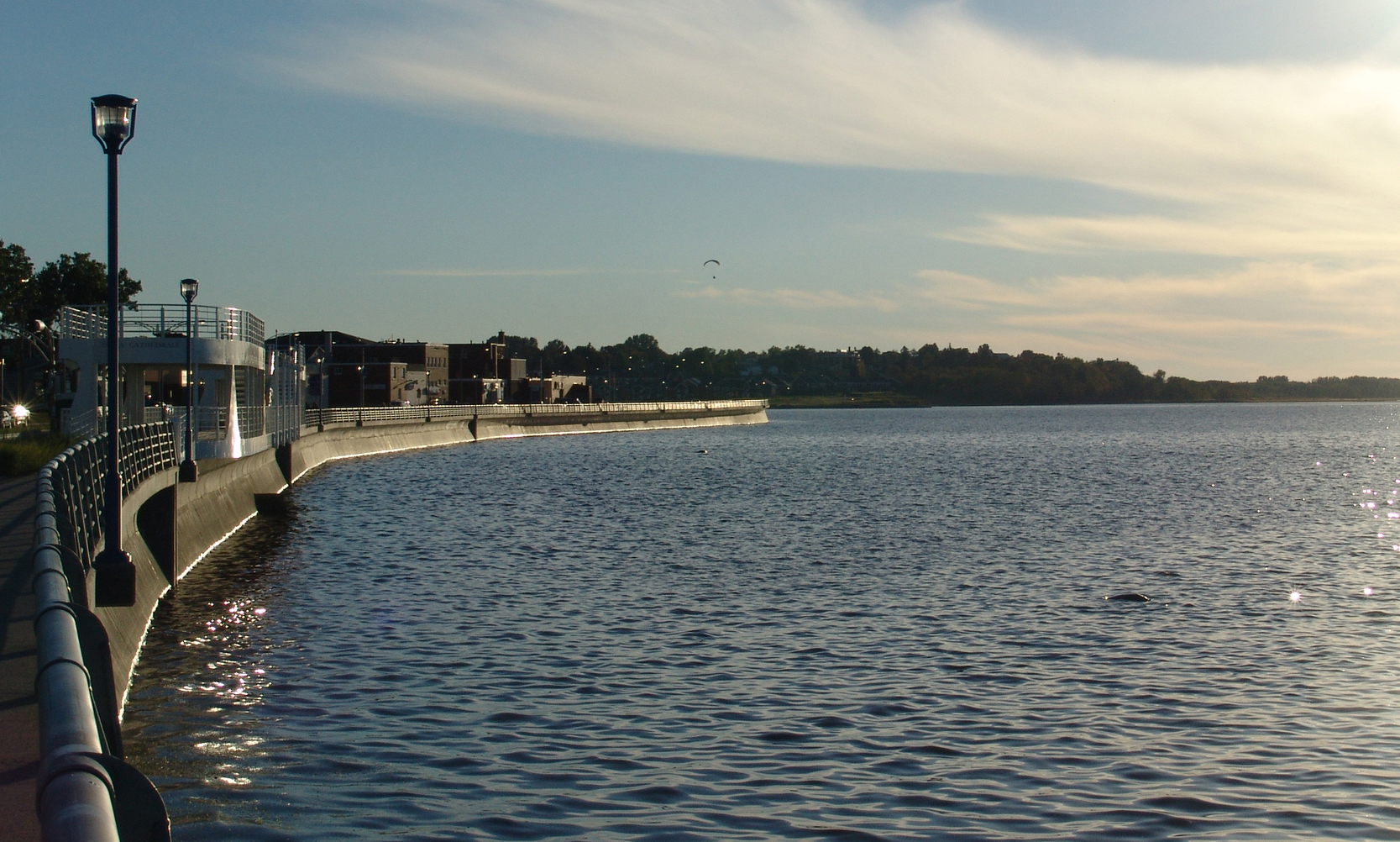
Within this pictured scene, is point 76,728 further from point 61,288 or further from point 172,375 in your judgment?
point 61,288

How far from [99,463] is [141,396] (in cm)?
2672

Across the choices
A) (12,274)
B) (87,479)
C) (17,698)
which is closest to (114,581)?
(87,479)

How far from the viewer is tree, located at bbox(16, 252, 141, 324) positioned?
401 ft

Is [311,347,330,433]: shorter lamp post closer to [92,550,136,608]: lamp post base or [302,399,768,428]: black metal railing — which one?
[302,399,768,428]: black metal railing

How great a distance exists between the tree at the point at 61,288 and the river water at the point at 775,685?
98573mm

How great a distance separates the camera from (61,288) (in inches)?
4838

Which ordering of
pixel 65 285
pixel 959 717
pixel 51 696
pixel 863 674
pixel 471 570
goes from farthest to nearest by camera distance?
pixel 65 285 → pixel 471 570 → pixel 863 674 → pixel 959 717 → pixel 51 696

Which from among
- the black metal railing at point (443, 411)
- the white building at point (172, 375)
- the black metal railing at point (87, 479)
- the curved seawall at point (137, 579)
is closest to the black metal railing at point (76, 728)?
the curved seawall at point (137, 579)

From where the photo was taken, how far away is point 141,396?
44281mm

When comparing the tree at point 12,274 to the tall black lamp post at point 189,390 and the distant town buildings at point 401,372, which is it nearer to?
the distant town buildings at point 401,372

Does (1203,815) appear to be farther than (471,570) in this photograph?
No

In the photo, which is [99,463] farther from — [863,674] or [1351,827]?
[1351,827]

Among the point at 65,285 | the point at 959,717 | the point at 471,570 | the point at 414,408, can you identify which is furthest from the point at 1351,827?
the point at 65,285

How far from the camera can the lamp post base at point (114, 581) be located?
51.3 ft
